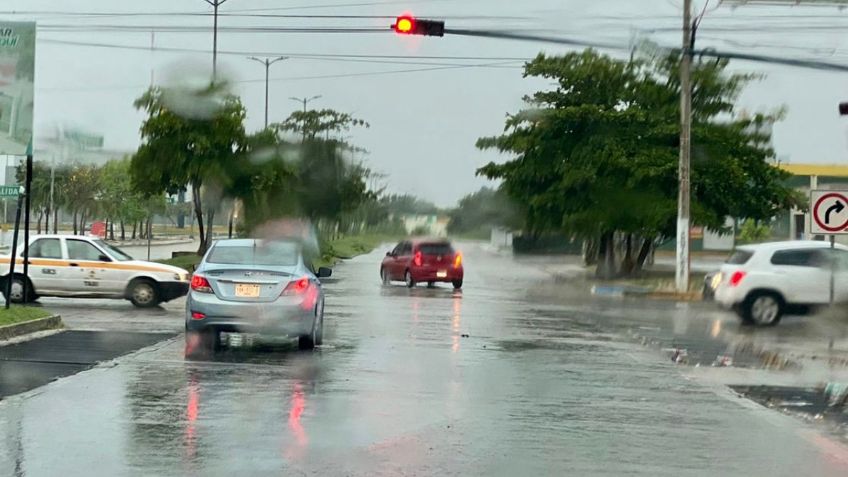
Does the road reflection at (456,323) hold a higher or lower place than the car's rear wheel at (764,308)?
lower

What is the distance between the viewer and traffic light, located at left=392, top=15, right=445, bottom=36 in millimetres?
17219

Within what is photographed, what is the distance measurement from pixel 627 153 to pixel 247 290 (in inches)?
1003

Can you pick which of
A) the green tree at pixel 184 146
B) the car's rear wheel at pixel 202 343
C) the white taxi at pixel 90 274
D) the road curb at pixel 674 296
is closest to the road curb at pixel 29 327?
the car's rear wheel at pixel 202 343

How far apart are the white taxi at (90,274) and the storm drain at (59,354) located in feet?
18.7

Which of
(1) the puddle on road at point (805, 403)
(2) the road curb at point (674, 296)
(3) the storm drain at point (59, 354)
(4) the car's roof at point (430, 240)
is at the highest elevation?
(4) the car's roof at point (430, 240)

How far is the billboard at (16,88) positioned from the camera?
1791 centimetres

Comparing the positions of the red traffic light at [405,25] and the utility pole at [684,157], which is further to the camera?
the utility pole at [684,157]

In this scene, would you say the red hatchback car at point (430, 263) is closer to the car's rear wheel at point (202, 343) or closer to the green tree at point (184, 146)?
the green tree at point (184, 146)

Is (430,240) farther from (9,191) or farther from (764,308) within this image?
(9,191)

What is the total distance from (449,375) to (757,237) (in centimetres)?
6380

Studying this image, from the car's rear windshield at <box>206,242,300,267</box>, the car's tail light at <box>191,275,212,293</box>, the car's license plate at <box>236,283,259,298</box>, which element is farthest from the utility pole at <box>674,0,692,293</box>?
the car's tail light at <box>191,275,212,293</box>

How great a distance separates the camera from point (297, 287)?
51.1 feet

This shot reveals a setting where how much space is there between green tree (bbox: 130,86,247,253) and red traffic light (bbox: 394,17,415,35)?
24557mm

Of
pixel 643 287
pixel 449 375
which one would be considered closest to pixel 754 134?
pixel 643 287
